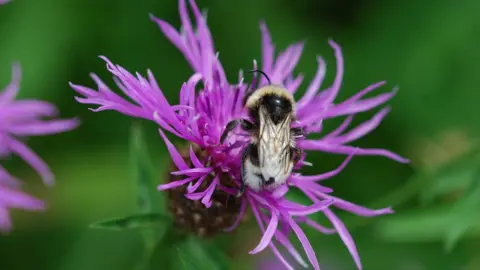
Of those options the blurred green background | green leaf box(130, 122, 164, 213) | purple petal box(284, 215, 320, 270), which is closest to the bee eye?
purple petal box(284, 215, 320, 270)

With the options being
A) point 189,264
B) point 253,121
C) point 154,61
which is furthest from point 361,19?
point 189,264

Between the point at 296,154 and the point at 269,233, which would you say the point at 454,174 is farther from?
the point at 269,233

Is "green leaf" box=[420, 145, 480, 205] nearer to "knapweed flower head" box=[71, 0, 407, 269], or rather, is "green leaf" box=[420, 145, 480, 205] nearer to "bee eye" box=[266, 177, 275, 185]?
"knapweed flower head" box=[71, 0, 407, 269]

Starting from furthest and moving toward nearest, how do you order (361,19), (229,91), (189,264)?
(361,19)
(229,91)
(189,264)

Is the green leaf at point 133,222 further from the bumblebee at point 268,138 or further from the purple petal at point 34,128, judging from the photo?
the purple petal at point 34,128

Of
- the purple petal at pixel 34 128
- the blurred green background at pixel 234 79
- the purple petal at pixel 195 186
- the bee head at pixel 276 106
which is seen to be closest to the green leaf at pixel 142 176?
the purple petal at pixel 34 128

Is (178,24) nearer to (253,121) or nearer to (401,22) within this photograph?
(401,22)
